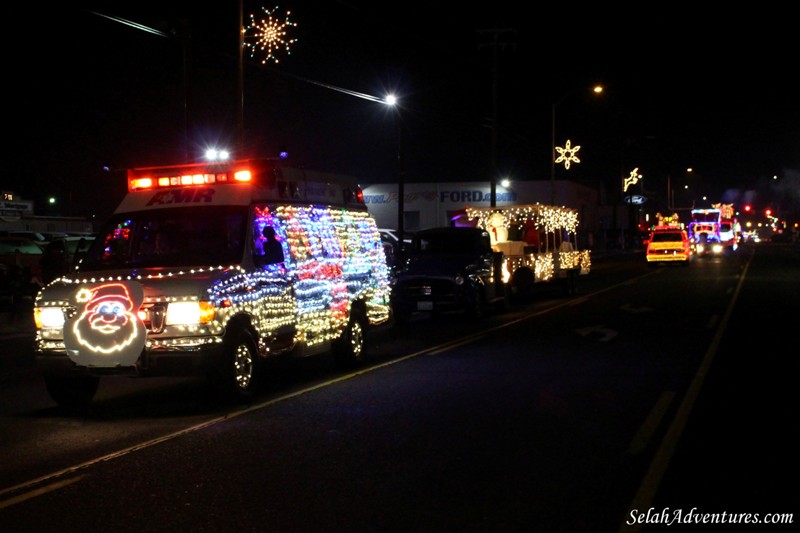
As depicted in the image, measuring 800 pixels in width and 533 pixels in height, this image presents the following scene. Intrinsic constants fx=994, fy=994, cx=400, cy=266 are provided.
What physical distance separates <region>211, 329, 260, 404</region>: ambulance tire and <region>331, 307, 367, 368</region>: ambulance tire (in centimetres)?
248

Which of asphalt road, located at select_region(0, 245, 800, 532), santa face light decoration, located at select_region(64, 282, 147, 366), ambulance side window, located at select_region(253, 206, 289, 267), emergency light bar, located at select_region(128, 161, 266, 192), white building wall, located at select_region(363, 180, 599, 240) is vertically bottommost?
asphalt road, located at select_region(0, 245, 800, 532)

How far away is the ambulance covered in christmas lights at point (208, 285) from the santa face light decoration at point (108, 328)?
10 mm

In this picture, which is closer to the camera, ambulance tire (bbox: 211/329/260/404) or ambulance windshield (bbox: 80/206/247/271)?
ambulance tire (bbox: 211/329/260/404)

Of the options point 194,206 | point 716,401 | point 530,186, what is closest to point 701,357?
point 716,401

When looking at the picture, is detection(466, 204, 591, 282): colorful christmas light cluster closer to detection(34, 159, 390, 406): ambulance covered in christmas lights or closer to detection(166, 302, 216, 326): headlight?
detection(34, 159, 390, 406): ambulance covered in christmas lights

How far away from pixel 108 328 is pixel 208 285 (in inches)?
42.8

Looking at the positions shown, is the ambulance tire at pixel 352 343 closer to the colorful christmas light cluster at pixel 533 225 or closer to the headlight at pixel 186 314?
the headlight at pixel 186 314

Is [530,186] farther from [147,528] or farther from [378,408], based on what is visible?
[147,528]

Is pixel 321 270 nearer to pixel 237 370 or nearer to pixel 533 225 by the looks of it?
pixel 237 370

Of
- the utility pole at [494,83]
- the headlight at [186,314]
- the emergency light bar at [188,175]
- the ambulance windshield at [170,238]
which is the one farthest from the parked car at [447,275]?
the utility pole at [494,83]

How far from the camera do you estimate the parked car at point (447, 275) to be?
68.2 feet

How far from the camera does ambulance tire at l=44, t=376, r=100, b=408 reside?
1062cm

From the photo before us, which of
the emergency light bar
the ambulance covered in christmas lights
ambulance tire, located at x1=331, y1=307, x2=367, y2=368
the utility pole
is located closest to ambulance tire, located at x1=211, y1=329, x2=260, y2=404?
Answer: the ambulance covered in christmas lights

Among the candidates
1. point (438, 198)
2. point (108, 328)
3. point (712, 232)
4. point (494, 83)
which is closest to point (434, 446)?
point (108, 328)
